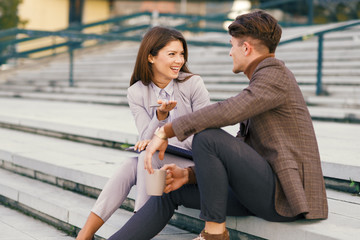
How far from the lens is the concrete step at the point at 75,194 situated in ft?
8.20

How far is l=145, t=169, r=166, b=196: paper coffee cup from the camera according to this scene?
2.46 meters

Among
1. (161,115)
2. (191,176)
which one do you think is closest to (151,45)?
(161,115)

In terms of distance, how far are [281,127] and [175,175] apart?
0.57 meters

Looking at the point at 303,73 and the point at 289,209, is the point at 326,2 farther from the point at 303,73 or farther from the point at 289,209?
the point at 289,209

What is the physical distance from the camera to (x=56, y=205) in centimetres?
364

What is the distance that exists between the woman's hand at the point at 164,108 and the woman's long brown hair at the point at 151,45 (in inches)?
14.7

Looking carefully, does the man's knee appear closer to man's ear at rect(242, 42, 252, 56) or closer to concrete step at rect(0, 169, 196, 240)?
man's ear at rect(242, 42, 252, 56)

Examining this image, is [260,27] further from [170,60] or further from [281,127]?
[170,60]

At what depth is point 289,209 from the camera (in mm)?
2416

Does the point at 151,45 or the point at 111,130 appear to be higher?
the point at 151,45

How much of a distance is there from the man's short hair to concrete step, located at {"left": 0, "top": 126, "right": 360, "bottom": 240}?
861 mm

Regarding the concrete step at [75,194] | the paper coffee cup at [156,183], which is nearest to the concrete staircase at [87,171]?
the concrete step at [75,194]

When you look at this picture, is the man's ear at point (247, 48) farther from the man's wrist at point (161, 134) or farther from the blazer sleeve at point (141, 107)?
the blazer sleeve at point (141, 107)

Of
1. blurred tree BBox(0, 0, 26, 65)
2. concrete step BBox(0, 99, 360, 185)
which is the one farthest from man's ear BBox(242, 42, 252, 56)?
blurred tree BBox(0, 0, 26, 65)
